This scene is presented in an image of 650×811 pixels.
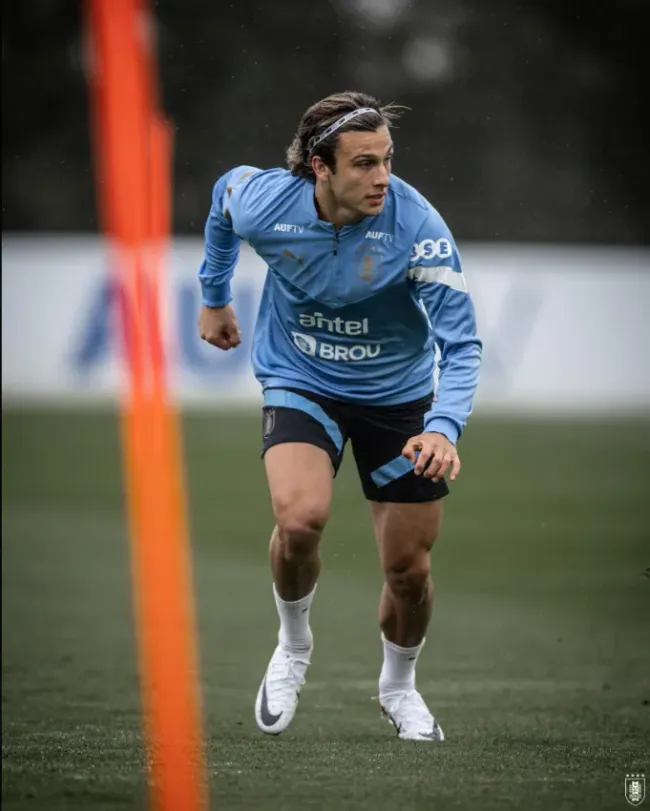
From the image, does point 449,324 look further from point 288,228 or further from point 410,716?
point 410,716

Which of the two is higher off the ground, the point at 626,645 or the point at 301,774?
the point at 301,774

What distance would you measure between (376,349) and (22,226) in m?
20.9

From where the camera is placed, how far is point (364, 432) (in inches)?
229

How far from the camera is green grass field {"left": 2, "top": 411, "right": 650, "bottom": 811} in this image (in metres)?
4.70

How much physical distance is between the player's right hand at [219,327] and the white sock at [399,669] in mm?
→ 1362

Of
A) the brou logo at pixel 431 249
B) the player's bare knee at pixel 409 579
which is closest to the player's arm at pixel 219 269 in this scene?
the brou logo at pixel 431 249

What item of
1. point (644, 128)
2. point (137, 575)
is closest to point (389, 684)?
point (137, 575)

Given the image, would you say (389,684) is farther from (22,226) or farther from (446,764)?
(22,226)

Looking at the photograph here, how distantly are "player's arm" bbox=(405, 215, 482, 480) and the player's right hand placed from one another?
98cm

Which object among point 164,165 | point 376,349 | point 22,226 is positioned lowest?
→ point 22,226

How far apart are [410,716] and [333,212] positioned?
1915 millimetres

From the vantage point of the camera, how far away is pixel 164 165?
21828 millimetres

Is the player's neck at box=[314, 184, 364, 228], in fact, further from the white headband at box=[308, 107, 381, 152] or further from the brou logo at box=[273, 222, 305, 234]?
the white headband at box=[308, 107, 381, 152]

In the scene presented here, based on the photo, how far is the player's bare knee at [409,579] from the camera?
5.71 m
